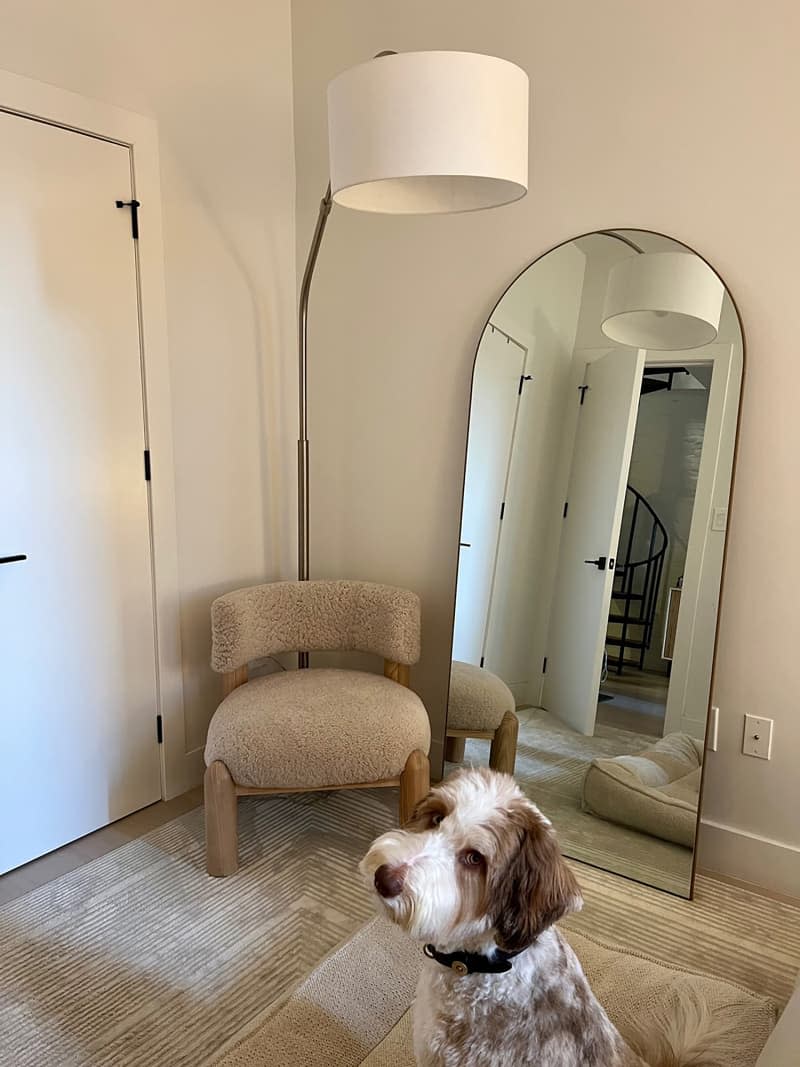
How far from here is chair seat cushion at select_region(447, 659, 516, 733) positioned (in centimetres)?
248

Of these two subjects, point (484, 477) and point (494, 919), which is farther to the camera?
point (484, 477)

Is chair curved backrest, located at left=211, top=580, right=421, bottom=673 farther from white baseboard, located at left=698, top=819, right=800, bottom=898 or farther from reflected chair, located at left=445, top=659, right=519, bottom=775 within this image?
white baseboard, located at left=698, top=819, right=800, bottom=898

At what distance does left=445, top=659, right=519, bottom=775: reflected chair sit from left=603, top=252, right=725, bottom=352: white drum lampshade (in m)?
1.16

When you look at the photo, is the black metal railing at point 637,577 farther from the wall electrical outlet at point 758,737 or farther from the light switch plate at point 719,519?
the wall electrical outlet at point 758,737

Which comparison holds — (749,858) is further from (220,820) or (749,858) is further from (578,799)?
(220,820)

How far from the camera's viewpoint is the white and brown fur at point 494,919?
108cm

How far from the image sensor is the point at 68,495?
2.21 metres

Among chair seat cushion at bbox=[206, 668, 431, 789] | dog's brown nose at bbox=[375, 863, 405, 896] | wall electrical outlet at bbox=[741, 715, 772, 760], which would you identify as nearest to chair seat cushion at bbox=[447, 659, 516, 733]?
chair seat cushion at bbox=[206, 668, 431, 789]

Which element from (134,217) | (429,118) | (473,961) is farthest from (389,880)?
(134,217)

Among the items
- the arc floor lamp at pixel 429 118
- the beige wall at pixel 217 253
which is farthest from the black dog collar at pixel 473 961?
the beige wall at pixel 217 253

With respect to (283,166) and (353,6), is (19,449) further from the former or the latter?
(353,6)

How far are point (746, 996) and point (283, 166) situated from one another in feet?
9.51

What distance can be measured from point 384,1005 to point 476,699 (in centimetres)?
102

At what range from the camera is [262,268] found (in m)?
2.73
